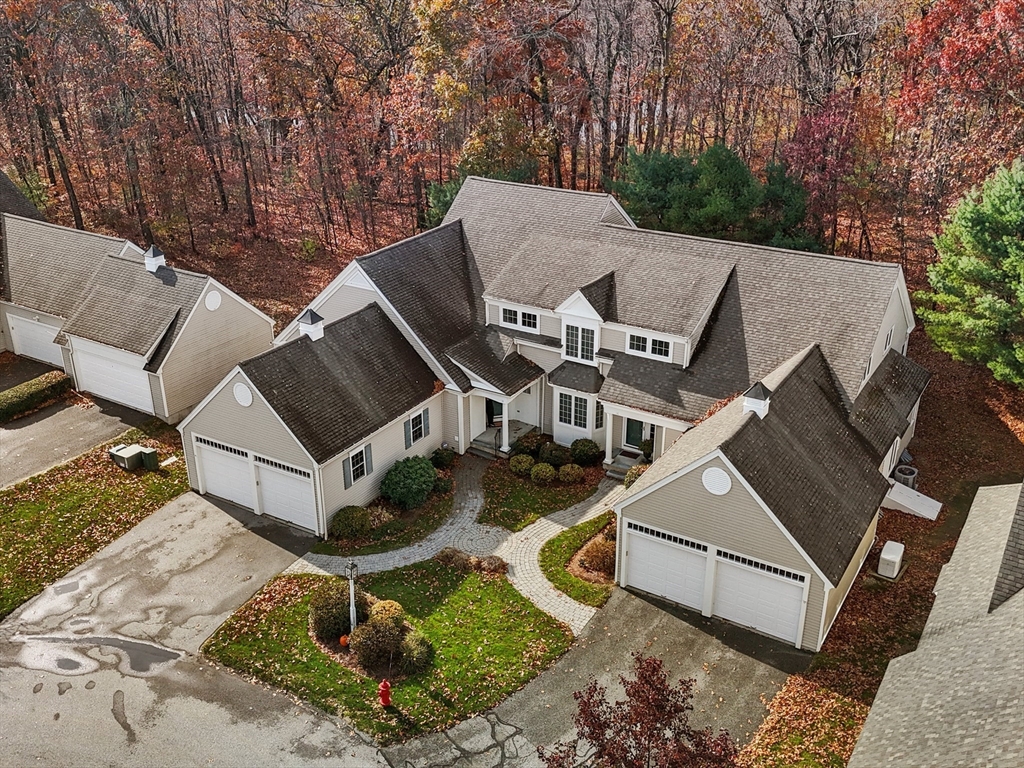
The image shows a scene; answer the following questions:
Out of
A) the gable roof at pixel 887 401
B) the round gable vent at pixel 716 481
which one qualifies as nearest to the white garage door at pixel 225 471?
the round gable vent at pixel 716 481

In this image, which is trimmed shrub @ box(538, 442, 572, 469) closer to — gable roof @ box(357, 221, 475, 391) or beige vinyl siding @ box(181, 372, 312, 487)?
gable roof @ box(357, 221, 475, 391)

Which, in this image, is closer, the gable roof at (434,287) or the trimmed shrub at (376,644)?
the trimmed shrub at (376,644)

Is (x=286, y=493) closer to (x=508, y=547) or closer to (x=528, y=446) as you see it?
(x=508, y=547)

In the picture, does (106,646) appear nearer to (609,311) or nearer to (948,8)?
(609,311)

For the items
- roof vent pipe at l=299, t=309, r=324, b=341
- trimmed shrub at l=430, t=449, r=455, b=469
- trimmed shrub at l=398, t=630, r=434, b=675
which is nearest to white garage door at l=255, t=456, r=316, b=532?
roof vent pipe at l=299, t=309, r=324, b=341

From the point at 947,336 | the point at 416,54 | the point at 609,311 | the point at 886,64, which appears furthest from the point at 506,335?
the point at 886,64

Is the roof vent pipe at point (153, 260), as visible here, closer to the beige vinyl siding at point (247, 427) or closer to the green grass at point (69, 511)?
the green grass at point (69, 511)
